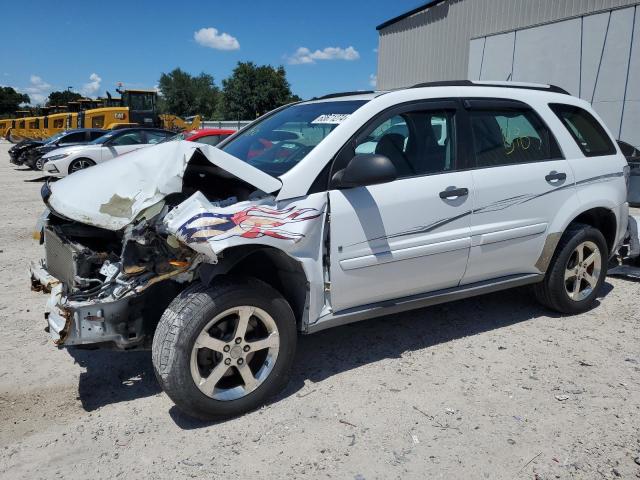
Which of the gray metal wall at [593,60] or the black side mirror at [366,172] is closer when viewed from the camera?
the black side mirror at [366,172]

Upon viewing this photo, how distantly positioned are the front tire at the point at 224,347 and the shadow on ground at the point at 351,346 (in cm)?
21

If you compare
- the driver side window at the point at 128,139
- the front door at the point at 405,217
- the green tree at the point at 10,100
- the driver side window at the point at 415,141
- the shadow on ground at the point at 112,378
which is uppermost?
the green tree at the point at 10,100

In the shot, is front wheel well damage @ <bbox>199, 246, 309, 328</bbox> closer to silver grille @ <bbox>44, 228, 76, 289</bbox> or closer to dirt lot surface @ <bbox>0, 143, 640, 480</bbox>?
dirt lot surface @ <bbox>0, 143, 640, 480</bbox>

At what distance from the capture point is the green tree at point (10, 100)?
80.1 metres

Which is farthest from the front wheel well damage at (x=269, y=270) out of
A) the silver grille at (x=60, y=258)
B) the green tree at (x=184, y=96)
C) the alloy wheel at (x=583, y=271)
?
the green tree at (x=184, y=96)

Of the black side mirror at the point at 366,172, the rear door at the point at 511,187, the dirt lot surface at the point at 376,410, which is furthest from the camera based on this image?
the rear door at the point at 511,187

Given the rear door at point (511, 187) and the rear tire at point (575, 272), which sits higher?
the rear door at point (511, 187)

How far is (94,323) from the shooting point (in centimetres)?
276

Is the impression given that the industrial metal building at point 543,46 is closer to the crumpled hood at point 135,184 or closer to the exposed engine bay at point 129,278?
the crumpled hood at point 135,184

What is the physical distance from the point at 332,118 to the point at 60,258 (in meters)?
1.92

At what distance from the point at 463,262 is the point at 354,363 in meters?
1.04

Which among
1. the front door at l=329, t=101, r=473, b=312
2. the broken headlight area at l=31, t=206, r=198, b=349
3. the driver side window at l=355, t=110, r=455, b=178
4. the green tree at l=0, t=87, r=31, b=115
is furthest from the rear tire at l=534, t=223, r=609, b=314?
the green tree at l=0, t=87, r=31, b=115

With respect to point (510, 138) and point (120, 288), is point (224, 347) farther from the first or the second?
point (510, 138)

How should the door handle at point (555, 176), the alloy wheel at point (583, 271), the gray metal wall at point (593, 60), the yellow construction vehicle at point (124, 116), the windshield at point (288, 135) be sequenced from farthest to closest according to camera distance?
the yellow construction vehicle at point (124, 116) < the gray metal wall at point (593, 60) < the alloy wheel at point (583, 271) < the door handle at point (555, 176) < the windshield at point (288, 135)
